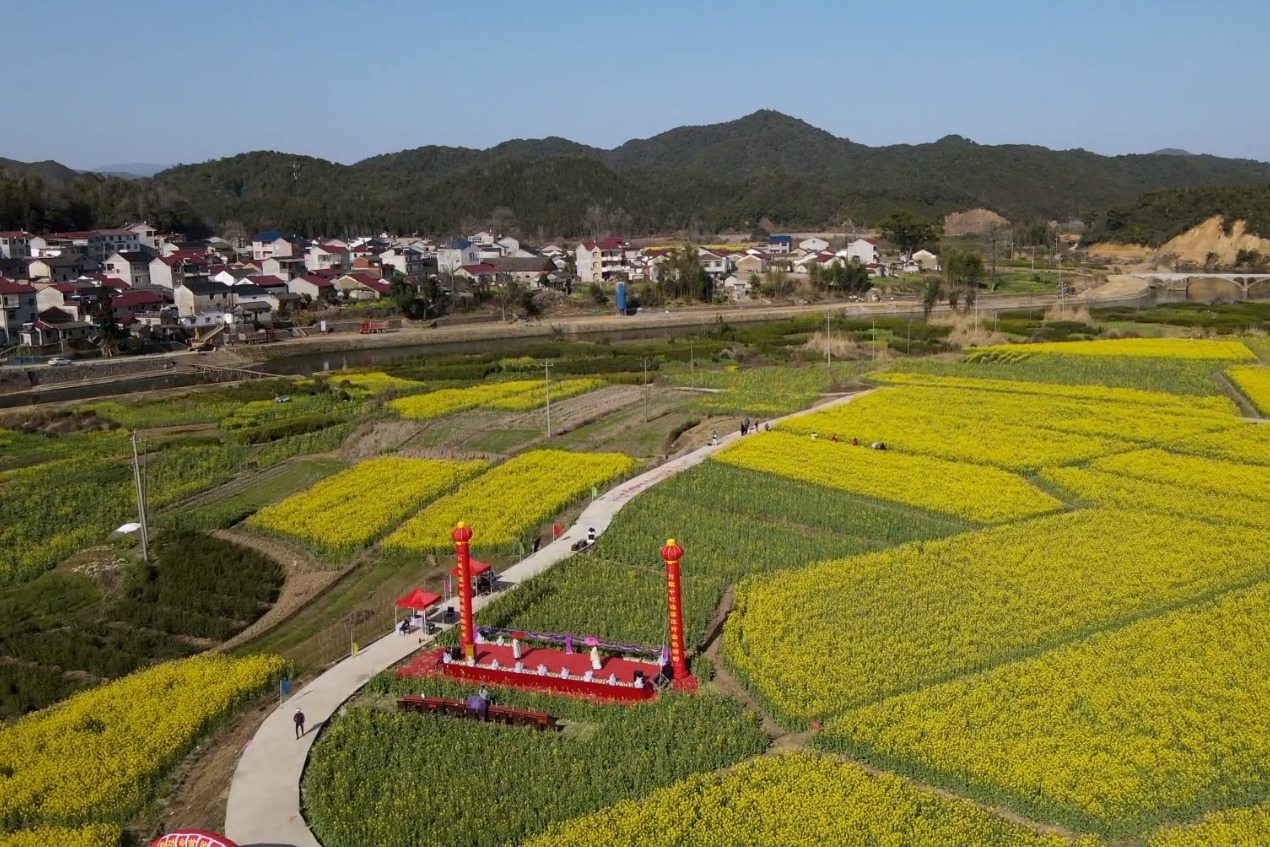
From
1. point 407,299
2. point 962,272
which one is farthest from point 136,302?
point 962,272

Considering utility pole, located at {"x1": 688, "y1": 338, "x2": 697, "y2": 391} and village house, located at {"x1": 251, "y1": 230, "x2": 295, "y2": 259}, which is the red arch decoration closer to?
utility pole, located at {"x1": 688, "y1": 338, "x2": 697, "y2": 391}

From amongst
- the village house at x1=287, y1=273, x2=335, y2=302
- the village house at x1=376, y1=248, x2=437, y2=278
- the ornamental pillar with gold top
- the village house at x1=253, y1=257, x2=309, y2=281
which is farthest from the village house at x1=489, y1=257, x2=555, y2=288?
the ornamental pillar with gold top

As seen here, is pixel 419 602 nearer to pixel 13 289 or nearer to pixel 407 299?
pixel 13 289

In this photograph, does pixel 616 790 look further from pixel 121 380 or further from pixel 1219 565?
pixel 121 380

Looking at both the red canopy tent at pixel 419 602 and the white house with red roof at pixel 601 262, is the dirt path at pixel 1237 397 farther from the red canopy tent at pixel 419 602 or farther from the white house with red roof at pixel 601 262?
the white house with red roof at pixel 601 262

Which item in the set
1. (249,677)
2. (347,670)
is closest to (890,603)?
(347,670)

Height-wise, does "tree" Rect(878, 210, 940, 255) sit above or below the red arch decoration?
above
